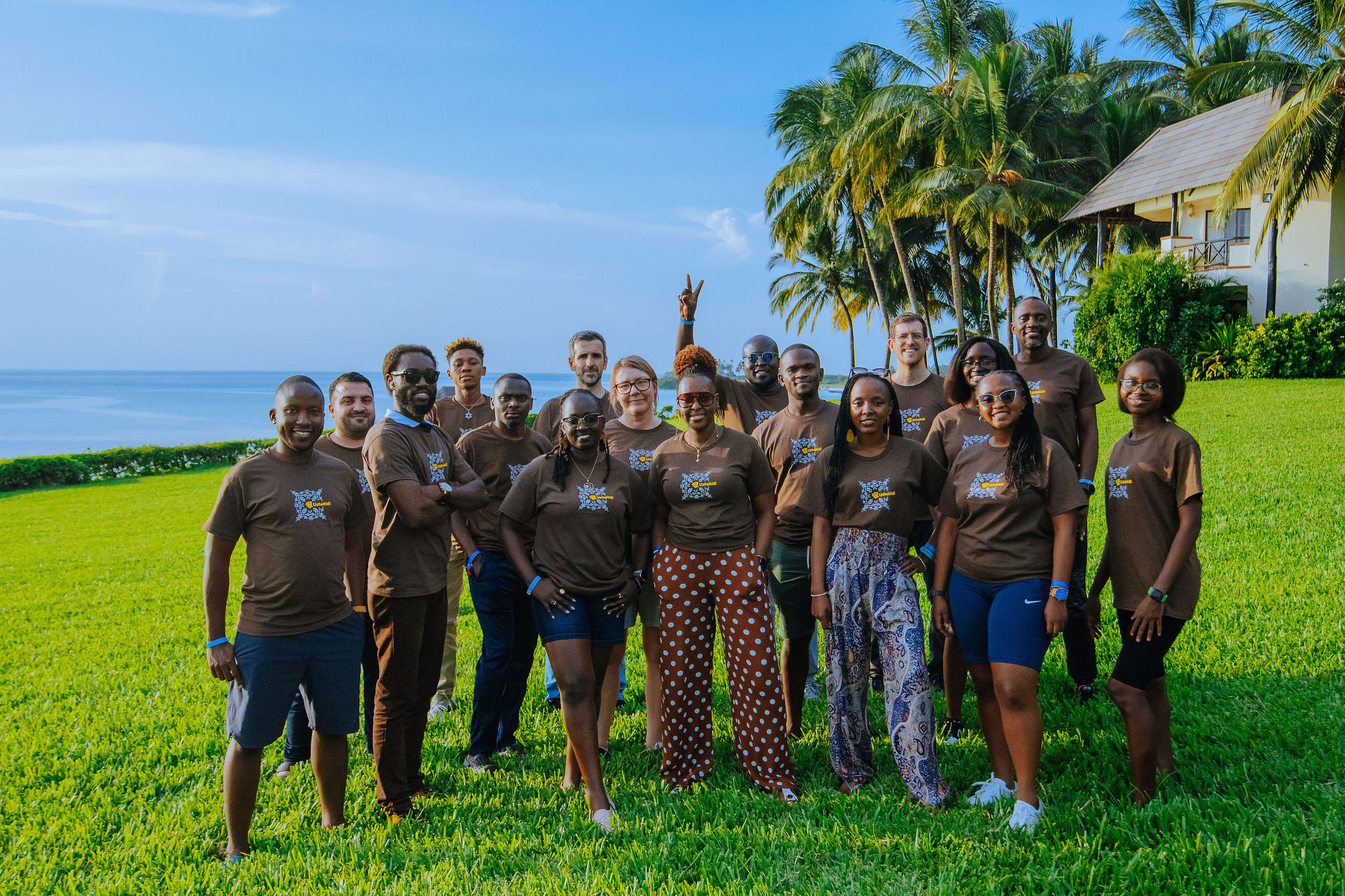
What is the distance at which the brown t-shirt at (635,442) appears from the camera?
18.0 ft

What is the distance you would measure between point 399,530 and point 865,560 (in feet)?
8.53

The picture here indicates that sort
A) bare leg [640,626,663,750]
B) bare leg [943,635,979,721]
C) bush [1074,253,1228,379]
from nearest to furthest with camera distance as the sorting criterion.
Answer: bare leg [943,635,979,721] < bare leg [640,626,663,750] < bush [1074,253,1228,379]

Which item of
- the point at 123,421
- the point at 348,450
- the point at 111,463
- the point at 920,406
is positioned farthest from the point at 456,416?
the point at 123,421

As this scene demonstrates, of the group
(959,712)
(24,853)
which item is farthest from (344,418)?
(959,712)

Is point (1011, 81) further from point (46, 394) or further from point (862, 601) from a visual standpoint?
point (46, 394)

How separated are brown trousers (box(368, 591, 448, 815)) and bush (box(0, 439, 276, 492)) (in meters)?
25.8

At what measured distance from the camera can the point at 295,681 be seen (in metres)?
4.21

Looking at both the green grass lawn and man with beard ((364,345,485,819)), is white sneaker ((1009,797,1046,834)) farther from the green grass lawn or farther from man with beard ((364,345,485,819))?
man with beard ((364,345,485,819))

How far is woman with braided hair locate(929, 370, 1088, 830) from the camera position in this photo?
167 inches

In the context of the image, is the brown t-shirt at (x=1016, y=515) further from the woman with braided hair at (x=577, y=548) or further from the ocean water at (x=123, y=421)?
the ocean water at (x=123, y=421)

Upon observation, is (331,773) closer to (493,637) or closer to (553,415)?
(493,637)

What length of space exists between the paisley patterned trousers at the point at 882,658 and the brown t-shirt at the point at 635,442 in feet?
→ 4.32

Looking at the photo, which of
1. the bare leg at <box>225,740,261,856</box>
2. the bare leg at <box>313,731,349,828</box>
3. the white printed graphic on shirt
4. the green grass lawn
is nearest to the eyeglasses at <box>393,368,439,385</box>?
the white printed graphic on shirt

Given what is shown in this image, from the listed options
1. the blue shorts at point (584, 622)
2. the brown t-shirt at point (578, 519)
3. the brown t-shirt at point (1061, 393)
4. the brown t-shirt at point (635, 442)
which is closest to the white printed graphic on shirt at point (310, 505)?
the brown t-shirt at point (578, 519)
